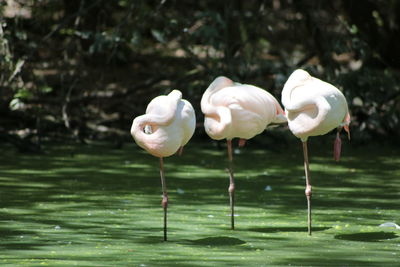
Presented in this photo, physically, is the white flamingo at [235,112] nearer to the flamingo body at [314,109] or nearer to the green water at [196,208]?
the flamingo body at [314,109]

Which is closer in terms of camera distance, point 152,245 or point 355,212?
point 152,245

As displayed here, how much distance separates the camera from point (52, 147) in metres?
11.4

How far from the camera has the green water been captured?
5590 millimetres

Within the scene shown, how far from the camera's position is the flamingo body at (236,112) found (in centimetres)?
648

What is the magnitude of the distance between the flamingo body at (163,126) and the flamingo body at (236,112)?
378 mm

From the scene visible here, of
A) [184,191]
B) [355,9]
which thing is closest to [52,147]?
[184,191]

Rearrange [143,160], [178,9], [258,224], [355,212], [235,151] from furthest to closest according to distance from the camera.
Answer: [178,9] → [235,151] → [143,160] → [355,212] → [258,224]

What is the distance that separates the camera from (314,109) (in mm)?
6266

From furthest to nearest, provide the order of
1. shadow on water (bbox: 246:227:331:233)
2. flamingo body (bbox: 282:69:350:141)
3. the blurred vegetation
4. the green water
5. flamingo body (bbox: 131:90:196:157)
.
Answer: the blurred vegetation < shadow on water (bbox: 246:227:331:233) < flamingo body (bbox: 282:69:350:141) < flamingo body (bbox: 131:90:196:157) < the green water

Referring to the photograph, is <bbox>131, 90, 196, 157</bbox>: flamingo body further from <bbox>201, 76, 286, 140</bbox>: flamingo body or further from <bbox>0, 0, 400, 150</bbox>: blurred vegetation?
<bbox>0, 0, 400, 150</bbox>: blurred vegetation

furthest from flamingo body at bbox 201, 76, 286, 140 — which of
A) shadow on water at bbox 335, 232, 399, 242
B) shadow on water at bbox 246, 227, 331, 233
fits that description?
shadow on water at bbox 335, 232, 399, 242

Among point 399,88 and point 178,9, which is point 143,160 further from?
point 178,9

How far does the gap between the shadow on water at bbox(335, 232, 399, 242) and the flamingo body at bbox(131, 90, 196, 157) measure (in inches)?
49.1

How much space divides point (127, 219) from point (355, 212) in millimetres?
1793
